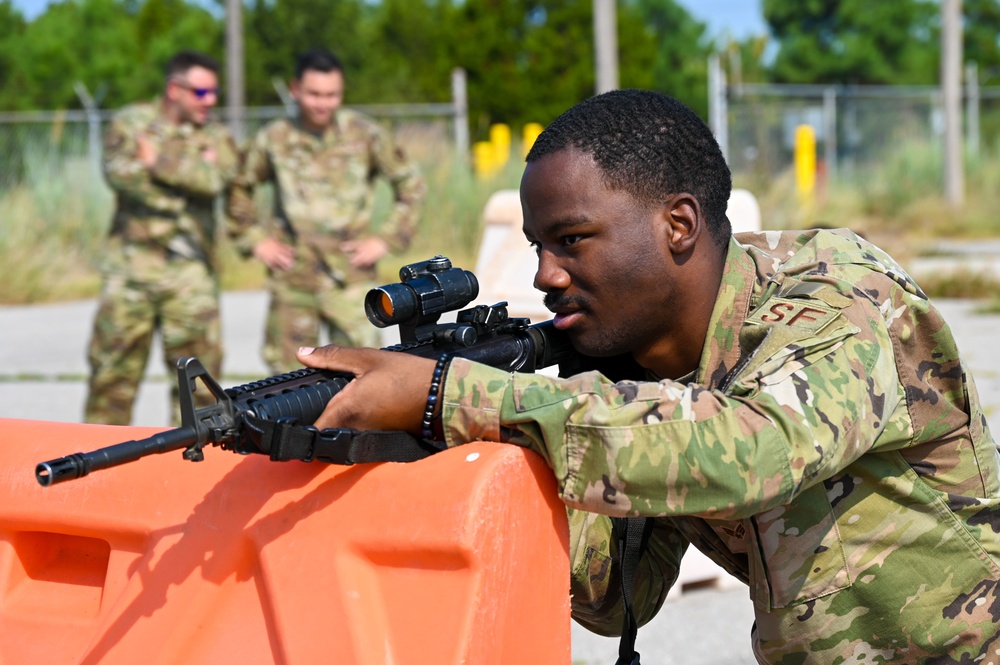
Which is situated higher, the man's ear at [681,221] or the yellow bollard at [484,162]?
the yellow bollard at [484,162]

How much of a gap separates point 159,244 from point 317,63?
1.32 meters

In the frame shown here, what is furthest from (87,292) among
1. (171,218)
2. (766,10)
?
(766,10)

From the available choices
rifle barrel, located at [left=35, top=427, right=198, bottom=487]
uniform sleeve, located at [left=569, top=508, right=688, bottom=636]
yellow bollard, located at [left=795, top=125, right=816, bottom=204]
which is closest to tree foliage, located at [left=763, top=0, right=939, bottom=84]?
yellow bollard, located at [left=795, top=125, right=816, bottom=204]

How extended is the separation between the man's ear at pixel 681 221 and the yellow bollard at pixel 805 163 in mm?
14453

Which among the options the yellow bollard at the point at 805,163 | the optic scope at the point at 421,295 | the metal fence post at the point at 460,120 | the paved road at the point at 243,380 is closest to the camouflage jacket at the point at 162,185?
the paved road at the point at 243,380

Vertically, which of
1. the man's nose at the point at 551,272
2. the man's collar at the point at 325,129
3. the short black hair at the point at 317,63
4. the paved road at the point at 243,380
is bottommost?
the paved road at the point at 243,380

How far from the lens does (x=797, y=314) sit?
195cm

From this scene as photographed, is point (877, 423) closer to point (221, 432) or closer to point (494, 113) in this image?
point (221, 432)

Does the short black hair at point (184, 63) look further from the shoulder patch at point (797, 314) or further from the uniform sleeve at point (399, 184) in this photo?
the shoulder patch at point (797, 314)

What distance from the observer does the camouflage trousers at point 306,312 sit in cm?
666

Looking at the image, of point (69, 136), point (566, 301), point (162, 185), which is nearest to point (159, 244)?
point (162, 185)

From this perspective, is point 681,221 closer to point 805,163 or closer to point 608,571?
point 608,571

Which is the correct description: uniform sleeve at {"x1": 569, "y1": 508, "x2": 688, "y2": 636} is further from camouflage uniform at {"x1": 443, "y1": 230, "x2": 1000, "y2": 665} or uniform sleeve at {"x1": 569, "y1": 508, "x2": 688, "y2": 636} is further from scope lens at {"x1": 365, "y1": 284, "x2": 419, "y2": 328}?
scope lens at {"x1": 365, "y1": 284, "x2": 419, "y2": 328}

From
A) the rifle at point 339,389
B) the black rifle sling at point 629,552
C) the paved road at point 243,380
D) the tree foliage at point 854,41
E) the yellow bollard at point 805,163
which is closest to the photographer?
the rifle at point 339,389
